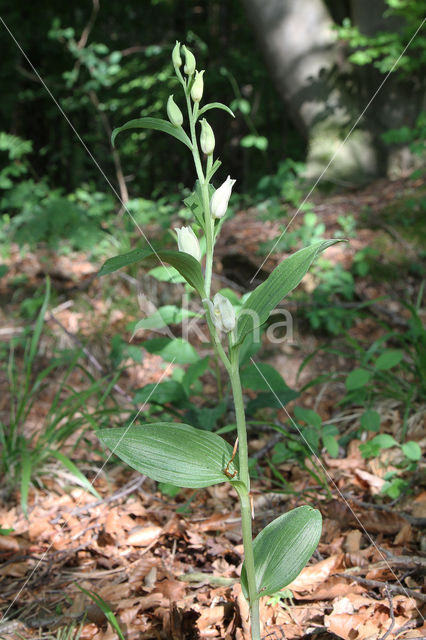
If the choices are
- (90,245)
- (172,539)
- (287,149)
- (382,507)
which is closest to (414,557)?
(382,507)

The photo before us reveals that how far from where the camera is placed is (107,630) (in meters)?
1.27

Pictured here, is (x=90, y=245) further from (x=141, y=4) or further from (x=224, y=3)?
(x=141, y=4)

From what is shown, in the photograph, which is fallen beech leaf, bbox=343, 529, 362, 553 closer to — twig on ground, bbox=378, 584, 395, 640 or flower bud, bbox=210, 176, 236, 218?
twig on ground, bbox=378, 584, 395, 640

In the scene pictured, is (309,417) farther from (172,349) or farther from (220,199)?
(220,199)

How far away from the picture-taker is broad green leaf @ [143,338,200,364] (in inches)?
74.9

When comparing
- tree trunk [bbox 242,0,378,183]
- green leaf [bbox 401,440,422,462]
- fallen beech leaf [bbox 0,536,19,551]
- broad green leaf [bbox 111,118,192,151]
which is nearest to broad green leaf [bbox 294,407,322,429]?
green leaf [bbox 401,440,422,462]

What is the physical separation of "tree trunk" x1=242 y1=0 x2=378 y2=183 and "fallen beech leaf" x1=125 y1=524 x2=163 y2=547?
3.75 metres

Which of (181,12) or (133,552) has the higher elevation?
(181,12)

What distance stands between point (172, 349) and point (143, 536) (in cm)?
64

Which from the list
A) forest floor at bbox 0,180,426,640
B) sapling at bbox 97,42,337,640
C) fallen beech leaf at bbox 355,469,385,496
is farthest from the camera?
fallen beech leaf at bbox 355,469,385,496

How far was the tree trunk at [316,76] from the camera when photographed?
4.56 meters

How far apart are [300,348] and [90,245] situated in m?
1.68

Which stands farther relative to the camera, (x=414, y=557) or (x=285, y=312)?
(x=285, y=312)

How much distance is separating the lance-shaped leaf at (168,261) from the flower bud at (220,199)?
0.46 ft
